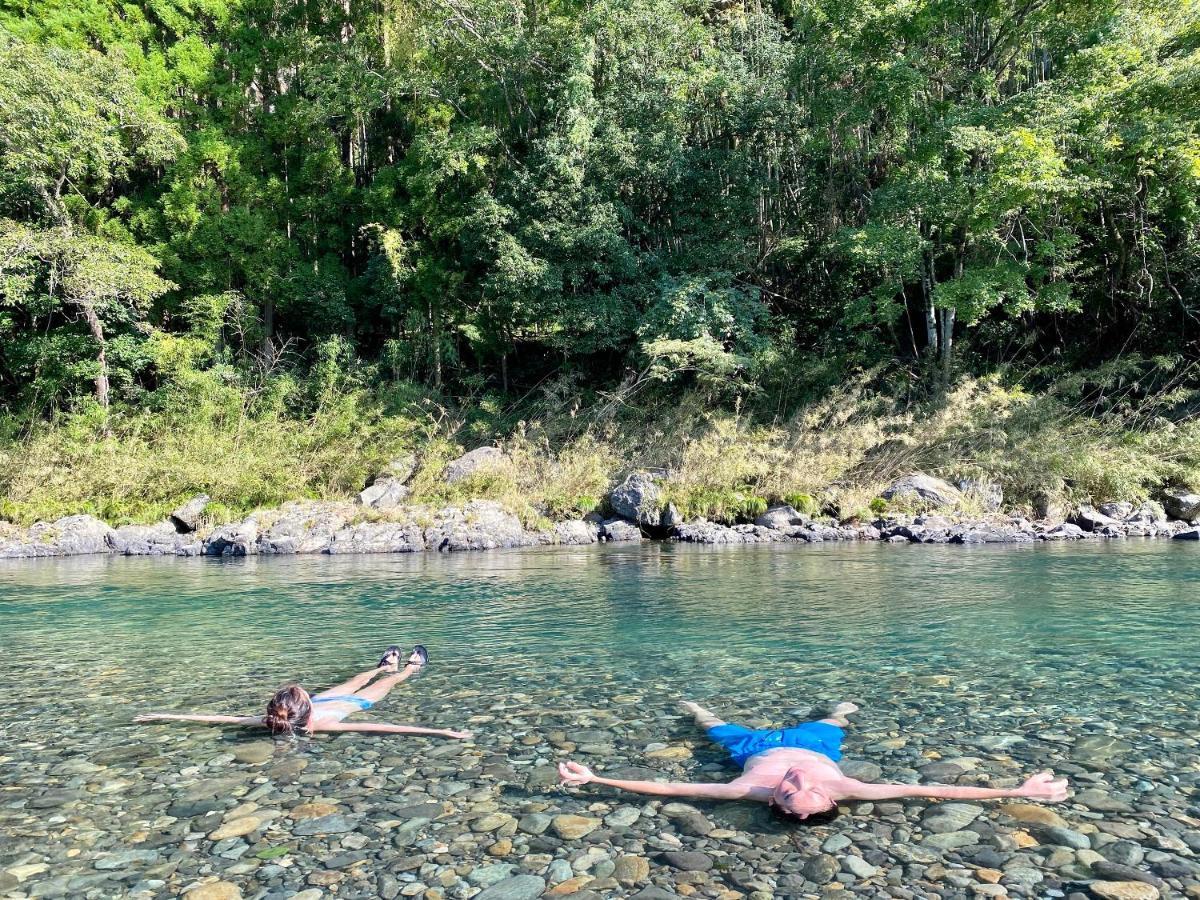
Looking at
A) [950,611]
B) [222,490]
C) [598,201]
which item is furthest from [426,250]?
[950,611]

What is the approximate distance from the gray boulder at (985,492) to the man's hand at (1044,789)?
42.5 ft

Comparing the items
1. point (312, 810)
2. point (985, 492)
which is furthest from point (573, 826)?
point (985, 492)

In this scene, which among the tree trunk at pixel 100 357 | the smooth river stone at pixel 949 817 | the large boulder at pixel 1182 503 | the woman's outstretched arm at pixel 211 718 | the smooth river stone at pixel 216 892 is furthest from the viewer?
the tree trunk at pixel 100 357

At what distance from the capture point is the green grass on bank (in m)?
15.5

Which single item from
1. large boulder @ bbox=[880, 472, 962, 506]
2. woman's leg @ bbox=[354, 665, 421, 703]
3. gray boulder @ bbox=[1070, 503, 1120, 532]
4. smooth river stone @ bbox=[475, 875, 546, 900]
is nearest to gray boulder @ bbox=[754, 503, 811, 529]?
large boulder @ bbox=[880, 472, 962, 506]

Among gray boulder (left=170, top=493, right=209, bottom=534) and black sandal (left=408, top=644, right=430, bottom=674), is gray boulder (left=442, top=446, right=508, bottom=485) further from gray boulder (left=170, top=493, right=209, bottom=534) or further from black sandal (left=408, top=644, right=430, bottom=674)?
black sandal (left=408, top=644, right=430, bottom=674)

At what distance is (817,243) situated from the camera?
22.0m

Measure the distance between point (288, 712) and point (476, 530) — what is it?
10078mm

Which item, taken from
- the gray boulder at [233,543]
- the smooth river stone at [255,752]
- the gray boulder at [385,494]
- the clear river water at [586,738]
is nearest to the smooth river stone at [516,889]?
the clear river water at [586,738]

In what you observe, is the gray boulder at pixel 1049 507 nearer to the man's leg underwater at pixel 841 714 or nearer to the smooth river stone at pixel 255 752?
the man's leg underwater at pixel 841 714

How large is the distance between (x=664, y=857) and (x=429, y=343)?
19943mm

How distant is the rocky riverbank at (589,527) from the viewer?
1398cm

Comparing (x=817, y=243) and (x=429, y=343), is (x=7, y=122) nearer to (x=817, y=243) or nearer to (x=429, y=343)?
(x=429, y=343)

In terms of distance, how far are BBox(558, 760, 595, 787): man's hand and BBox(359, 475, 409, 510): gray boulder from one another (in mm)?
12473
